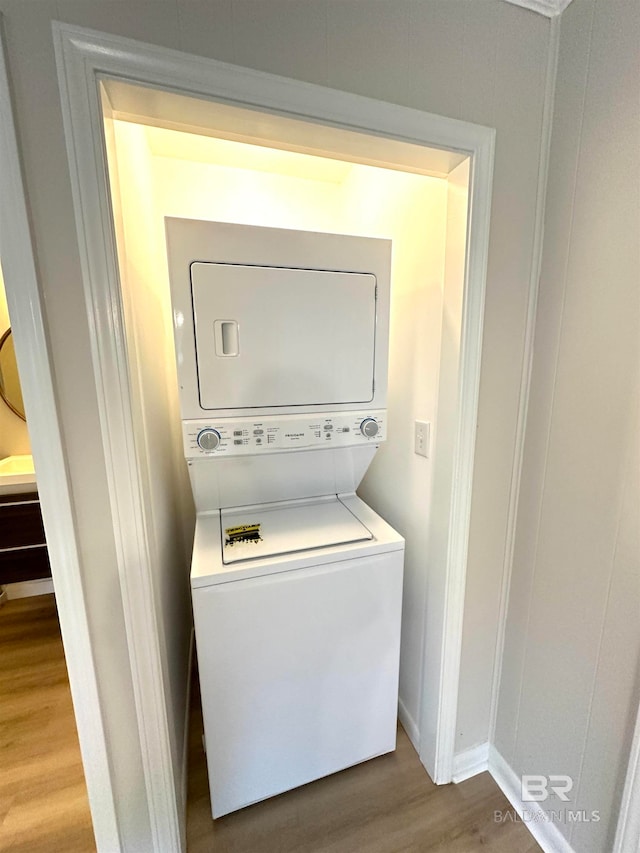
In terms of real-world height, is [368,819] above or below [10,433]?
below

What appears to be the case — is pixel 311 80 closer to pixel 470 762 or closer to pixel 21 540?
pixel 470 762

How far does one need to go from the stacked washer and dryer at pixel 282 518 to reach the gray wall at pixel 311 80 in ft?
0.96

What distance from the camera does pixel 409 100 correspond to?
961mm

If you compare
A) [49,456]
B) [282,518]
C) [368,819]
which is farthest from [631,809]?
[49,456]

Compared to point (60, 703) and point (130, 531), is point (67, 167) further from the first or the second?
point (60, 703)

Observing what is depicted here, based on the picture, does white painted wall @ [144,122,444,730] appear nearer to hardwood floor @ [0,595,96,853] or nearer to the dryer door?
the dryer door

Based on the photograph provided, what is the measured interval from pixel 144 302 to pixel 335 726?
1.72 meters

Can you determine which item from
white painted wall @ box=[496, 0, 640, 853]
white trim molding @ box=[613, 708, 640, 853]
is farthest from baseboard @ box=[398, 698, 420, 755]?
white trim molding @ box=[613, 708, 640, 853]

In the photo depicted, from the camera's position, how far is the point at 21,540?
2.06m

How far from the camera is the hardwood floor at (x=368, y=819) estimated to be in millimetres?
1247

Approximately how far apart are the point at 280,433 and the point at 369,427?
0.34 meters

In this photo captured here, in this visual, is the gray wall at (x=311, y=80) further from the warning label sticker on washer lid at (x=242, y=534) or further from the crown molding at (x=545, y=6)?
the warning label sticker on washer lid at (x=242, y=534)

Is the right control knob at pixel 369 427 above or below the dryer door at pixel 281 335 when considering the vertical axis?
below

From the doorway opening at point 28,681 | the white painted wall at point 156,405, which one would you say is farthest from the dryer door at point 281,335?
the doorway opening at point 28,681
